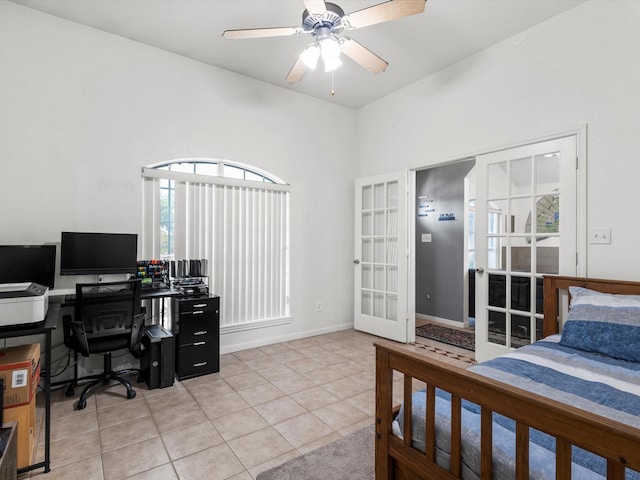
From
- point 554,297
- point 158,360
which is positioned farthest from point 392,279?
point 158,360

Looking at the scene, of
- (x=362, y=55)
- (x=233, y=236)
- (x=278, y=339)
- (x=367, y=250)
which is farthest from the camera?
(x=367, y=250)

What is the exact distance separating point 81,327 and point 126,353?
0.86 meters

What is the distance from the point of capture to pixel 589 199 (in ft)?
8.87

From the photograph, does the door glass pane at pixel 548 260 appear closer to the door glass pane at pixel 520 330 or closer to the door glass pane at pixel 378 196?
the door glass pane at pixel 520 330

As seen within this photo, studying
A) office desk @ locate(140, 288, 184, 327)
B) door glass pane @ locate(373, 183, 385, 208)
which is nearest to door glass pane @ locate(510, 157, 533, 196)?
door glass pane @ locate(373, 183, 385, 208)

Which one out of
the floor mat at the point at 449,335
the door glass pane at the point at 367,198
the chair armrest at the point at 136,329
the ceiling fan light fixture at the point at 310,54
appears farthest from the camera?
the door glass pane at the point at 367,198

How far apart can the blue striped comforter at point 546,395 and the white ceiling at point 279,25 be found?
2.67 meters

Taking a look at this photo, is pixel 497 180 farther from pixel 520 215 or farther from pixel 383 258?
pixel 383 258

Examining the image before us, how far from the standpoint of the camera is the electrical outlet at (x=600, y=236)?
2604mm

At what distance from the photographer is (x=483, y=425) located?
112 cm

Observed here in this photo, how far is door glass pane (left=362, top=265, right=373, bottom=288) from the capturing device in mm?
4664

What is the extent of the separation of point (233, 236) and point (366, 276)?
75.1 inches

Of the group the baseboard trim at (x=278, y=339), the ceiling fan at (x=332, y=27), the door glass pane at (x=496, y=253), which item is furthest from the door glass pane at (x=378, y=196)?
the ceiling fan at (x=332, y=27)

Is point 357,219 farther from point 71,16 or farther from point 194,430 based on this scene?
point 71,16
